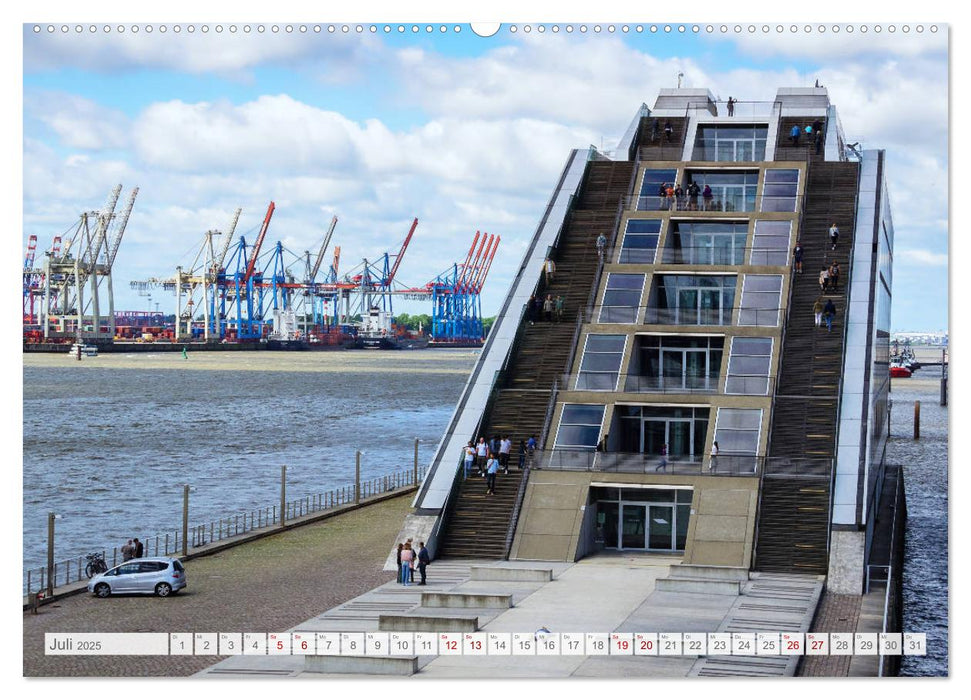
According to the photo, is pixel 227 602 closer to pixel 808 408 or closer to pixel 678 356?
pixel 808 408

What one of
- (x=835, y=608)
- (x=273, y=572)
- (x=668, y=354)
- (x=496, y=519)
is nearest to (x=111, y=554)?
(x=273, y=572)

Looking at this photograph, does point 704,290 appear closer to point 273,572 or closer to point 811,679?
point 273,572

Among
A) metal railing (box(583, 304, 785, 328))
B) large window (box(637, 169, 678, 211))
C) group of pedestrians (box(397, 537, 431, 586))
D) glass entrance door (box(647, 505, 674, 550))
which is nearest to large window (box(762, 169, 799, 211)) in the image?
large window (box(637, 169, 678, 211))

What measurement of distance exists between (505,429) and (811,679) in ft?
80.6

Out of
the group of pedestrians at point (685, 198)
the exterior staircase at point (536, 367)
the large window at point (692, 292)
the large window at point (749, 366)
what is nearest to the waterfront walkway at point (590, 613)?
the exterior staircase at point (536, 367)

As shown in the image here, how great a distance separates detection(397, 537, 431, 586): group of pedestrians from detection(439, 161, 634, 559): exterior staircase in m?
3.70

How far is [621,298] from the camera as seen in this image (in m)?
54.4

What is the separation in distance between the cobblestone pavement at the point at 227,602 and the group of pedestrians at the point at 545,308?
1032 centimetres

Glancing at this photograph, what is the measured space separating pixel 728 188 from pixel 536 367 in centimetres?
1357

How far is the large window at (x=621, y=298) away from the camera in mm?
53531

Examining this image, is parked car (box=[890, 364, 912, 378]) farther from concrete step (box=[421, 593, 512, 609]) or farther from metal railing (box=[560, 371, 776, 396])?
concrete step (box=[421, 593, 512, 609])

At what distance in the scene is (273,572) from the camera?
45.1m

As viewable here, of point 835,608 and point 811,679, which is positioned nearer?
point 811,679

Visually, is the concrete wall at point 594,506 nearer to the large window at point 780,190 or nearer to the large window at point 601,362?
the large window at point 601,362
